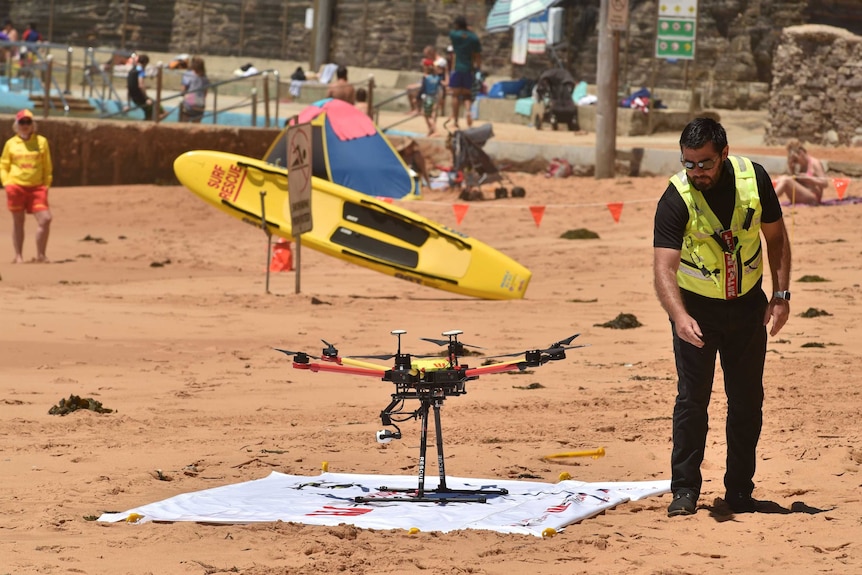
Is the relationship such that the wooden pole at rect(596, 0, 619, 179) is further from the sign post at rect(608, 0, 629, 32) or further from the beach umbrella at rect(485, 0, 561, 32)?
the beach umbrella at rect(485, 0, 561, 32)

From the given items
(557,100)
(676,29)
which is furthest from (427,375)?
(557,100)

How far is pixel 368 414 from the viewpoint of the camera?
318 inches

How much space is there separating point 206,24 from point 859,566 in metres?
32.8

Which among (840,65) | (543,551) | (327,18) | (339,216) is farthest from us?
(327,18)

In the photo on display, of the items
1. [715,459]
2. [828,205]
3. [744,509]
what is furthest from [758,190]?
[828,205]

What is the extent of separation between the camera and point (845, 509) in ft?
18.7

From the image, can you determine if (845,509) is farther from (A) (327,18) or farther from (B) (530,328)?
(A) (327,18)

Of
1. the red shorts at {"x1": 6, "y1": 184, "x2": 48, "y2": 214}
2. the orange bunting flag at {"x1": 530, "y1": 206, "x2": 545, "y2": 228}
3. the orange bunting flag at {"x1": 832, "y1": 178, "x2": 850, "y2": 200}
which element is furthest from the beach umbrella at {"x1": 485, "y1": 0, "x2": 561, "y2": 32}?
the red shorts at {"x1": 6, "y1": 184, "x2": 48, "y2": 214}

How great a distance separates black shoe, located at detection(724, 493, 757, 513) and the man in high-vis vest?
0.07 m

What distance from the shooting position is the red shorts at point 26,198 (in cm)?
1534

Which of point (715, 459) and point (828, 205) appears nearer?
point (715, 459)

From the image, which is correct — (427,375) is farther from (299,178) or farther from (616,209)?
(616,209)

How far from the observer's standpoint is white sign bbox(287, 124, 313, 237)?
42.9 feet

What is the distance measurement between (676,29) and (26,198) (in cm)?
1016
